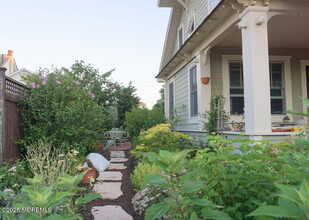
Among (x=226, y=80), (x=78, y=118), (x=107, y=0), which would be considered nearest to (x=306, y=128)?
(x=226, y=80)

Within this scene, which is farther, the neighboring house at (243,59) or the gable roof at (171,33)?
the gable roof at (171,33)

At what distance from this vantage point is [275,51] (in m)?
7.20

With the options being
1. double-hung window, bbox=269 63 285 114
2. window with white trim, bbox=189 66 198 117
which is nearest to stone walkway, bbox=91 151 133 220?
window with white trim, bbox=189 66 198 117

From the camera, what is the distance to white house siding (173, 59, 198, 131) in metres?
8.52

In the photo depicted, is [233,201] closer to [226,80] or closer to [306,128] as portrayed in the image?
[306,128]

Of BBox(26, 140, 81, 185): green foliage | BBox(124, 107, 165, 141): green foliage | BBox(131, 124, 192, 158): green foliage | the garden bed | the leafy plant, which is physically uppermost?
BBox(124, 107, 165, 141): green foliage

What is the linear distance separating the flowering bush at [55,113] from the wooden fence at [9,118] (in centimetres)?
15

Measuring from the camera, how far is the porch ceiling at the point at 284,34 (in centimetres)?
554

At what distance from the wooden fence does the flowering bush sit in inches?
6.1

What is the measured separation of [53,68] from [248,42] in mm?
4955

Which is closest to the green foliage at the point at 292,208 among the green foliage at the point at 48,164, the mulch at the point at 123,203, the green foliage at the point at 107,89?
the mulch at the point at 123,203

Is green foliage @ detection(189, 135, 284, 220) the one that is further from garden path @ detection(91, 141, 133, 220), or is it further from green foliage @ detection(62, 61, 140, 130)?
green foliage @ detection(62, 61, 140, 130)

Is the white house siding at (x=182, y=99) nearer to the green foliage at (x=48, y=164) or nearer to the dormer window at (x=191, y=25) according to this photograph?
the dormer window at (x=191, y=25)

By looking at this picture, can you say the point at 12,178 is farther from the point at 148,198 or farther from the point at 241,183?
the point at 241,183
